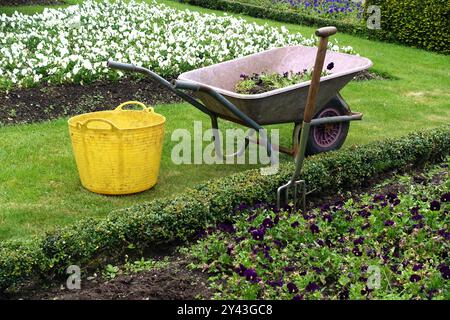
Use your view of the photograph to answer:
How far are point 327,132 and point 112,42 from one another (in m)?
4.29

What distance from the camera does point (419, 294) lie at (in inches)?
137

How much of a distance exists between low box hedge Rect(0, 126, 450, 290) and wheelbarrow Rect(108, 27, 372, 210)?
0.26 meters

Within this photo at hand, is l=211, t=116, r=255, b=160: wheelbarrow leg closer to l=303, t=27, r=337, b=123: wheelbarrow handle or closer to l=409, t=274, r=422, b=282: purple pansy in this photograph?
l=303, t=27, r=337, b=123: wheelbarrow handle

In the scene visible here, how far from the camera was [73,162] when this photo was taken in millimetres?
5875

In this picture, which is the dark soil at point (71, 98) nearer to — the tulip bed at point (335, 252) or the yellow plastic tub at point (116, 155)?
the yellow plastic tub at point (116, 155)

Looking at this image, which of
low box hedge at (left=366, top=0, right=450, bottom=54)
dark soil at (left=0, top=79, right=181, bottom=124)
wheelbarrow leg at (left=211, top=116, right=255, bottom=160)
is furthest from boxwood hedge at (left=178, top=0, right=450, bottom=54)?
wheelbarrow leg at (left=211, top=116, right=255, bottom=160)

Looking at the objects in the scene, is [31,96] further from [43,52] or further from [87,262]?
[87,262]

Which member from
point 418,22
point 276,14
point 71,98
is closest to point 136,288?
point 71,98

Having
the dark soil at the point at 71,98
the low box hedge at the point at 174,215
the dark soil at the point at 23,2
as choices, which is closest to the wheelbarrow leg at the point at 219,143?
the low box hedge at the point at 174,215

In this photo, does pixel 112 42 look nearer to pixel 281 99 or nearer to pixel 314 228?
pixel 281 99

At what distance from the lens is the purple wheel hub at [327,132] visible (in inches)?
232

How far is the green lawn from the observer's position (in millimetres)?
4844

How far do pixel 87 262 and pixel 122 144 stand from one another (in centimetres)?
129
